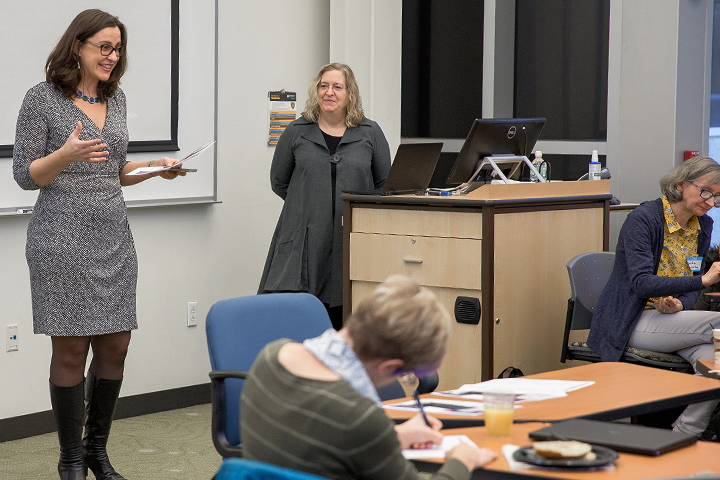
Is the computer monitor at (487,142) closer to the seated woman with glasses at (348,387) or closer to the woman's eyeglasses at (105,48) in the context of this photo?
the woman's eyeglasses at (105,48)

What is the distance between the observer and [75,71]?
4016 millimetres

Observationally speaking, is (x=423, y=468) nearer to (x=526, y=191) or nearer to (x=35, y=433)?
(x=526, y=191)

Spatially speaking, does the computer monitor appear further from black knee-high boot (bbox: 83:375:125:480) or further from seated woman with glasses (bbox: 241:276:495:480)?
seated woman with glasses (bbox: 241:276:495:480)

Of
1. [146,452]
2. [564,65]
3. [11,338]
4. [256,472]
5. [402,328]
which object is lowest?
[146,452]

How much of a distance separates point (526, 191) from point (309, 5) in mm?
2187

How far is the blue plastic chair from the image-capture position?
70.5 inches

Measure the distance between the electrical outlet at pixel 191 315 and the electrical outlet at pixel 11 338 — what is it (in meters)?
1.04

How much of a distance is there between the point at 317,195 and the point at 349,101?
46cm

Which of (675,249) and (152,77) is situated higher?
(152,77)

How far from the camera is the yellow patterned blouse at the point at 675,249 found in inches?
187

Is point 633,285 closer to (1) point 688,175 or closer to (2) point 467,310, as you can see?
(1) point 688,175

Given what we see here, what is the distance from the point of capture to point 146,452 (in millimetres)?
5055

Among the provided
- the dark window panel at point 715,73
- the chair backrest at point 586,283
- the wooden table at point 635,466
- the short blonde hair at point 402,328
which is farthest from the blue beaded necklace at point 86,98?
the dark window panel at point 715,73

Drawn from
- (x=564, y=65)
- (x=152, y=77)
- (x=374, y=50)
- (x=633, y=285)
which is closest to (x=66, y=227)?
(x=152, y=77)
